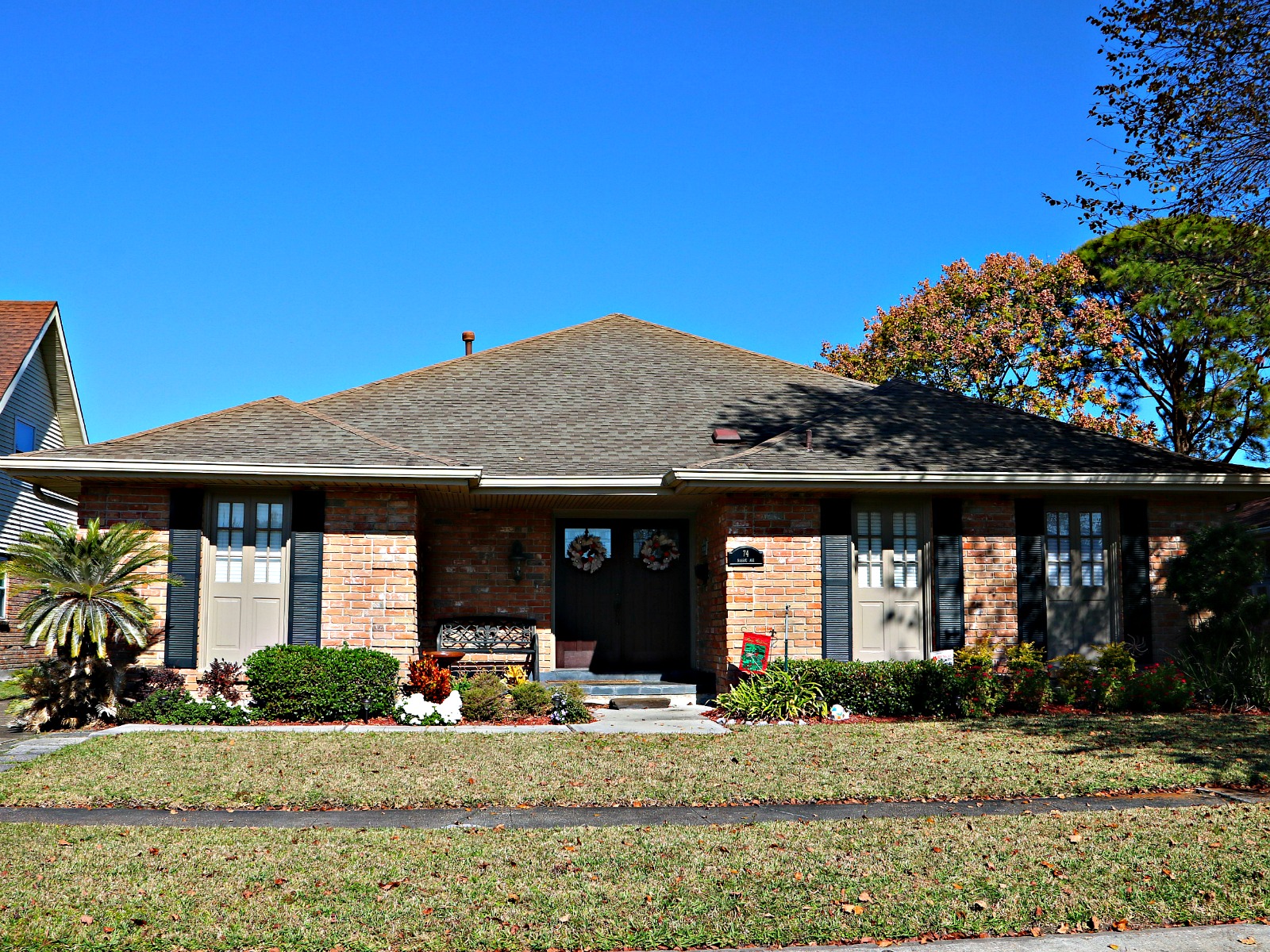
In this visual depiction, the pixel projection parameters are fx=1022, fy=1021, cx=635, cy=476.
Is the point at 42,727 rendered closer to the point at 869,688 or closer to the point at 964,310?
the point at 869,688

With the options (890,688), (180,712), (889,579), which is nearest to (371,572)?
(180,712)

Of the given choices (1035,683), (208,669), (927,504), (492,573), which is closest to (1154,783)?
(1035,683)

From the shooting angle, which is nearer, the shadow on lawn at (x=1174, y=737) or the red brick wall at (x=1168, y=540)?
the shadow on lawn at (x=1174, y=737)

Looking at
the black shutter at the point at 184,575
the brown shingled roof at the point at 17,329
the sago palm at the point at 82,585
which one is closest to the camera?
the sago palm at the point at 82,585

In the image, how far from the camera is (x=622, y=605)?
14.8 metres

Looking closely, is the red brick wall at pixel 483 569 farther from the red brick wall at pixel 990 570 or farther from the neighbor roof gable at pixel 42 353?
the neighbor roof gable at pixel 42 353

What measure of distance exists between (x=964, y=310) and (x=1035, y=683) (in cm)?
1776

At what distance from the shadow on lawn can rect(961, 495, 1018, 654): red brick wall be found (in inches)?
67.1

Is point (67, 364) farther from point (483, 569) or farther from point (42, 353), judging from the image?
point (483, 569)

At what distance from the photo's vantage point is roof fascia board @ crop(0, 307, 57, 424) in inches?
824

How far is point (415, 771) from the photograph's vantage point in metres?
8.27

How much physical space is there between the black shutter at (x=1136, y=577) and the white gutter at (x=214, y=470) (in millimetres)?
8401

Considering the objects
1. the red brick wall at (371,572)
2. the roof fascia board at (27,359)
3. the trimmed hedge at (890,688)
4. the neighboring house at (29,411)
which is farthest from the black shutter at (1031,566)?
the roof fascia board at (27,359)

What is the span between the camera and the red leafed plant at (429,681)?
11.7 meters
